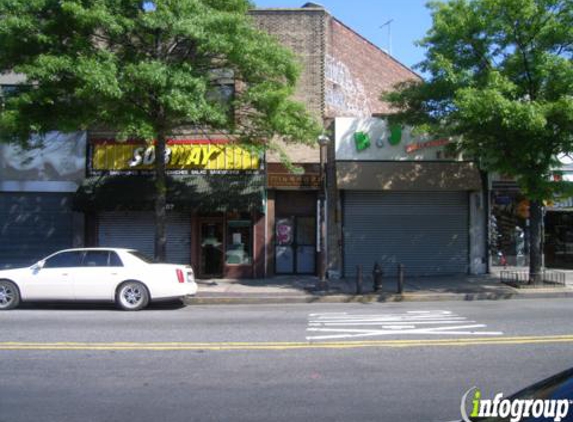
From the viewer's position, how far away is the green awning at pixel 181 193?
17422 mm

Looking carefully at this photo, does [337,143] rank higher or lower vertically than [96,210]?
higher

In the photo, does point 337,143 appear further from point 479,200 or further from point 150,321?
point 150,321

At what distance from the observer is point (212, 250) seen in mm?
18938

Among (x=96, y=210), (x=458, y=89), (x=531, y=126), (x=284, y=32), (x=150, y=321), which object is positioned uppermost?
(x=284, y=32)

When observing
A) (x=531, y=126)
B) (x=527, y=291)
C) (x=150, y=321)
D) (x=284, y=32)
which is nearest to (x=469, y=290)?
(x=527, y=291)

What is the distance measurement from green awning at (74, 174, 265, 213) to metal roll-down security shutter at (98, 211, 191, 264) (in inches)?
44.2

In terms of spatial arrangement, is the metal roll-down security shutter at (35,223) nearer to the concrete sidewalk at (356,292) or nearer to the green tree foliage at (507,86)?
the concrete sidewalk at (356,292)

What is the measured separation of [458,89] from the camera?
46.8ft

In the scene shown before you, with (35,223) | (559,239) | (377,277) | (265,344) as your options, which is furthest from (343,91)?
(265,344)

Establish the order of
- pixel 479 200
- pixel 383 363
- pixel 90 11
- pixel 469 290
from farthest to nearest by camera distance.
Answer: pixel 479 200
pixel 469 290
pixel 90 11
pixel 383 363

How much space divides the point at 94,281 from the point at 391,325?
261 inches

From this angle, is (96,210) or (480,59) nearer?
(480,59)

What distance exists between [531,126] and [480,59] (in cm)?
303

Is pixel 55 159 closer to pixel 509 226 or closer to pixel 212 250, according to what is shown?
pixel 212 250
